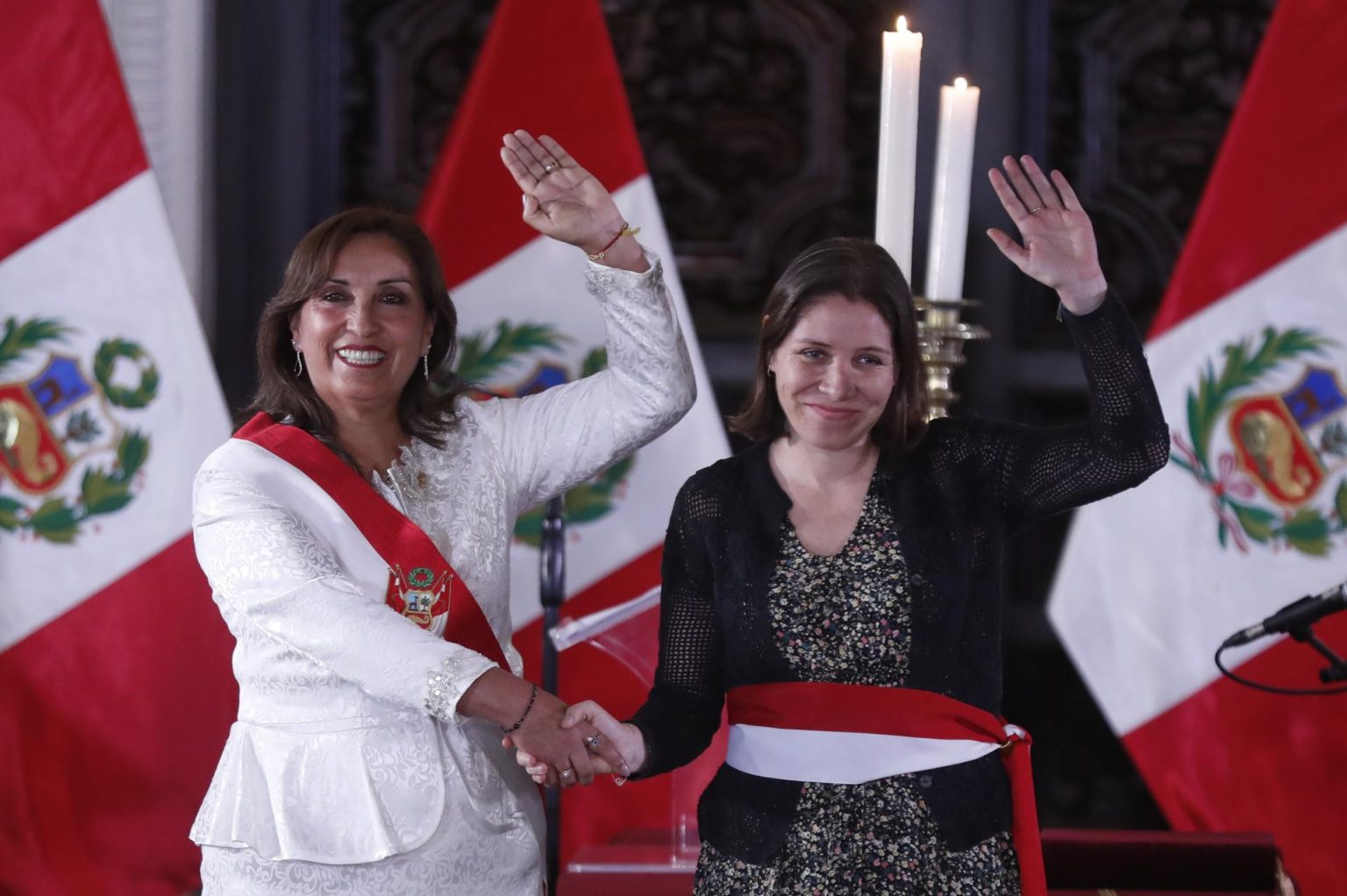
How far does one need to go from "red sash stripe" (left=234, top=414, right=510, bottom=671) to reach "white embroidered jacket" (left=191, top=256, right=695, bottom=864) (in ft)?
0.04

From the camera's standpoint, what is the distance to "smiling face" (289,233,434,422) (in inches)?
60.6

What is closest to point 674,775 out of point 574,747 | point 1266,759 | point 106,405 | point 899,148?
point 574,747

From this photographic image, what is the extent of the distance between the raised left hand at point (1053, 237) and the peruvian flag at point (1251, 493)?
1185 mm

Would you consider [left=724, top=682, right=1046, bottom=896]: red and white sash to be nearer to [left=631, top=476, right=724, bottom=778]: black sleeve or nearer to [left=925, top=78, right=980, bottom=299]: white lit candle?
[left=631, top=476, right=724, bottom=778]: black sleeve

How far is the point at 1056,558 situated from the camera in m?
2.76

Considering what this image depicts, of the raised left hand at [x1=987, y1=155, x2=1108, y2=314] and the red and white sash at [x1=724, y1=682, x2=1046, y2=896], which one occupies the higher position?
the raised left hand at [x1=987, y1=155, x2=1108, y2=314]

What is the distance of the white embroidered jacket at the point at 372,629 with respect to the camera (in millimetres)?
1396

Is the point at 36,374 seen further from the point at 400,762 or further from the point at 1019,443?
the point at 1019,443

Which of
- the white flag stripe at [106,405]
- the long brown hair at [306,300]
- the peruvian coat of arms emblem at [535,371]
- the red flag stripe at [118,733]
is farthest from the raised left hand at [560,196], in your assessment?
the red flag stripe at [118,733]

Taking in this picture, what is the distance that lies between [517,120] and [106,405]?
845 millimetres

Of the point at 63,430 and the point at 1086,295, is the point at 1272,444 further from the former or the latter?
the point at 63,430

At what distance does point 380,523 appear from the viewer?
4.94 feet

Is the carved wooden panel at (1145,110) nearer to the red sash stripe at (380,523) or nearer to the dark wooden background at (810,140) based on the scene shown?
the dark wooden background at (810,140)

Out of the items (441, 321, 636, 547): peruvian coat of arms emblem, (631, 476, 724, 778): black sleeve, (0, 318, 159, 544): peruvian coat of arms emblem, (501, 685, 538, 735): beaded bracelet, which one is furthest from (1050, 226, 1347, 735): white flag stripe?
(0, 318, 159, 544): peruvian coat of arms emblem
